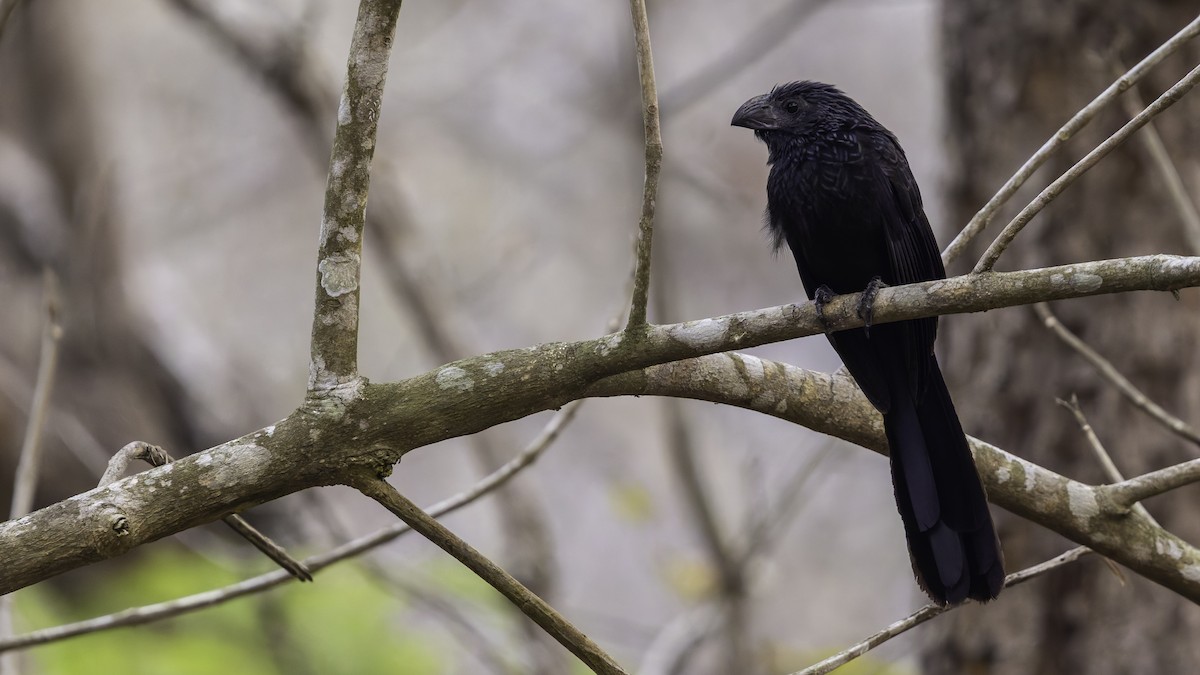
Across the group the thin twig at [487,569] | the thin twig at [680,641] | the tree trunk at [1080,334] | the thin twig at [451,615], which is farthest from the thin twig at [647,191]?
the thin twig at [680,641]

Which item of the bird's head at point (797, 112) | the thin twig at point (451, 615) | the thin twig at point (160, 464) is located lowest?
the thin twig at point (160, 464)

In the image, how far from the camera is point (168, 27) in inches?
424

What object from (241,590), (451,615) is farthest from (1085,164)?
(451,615)

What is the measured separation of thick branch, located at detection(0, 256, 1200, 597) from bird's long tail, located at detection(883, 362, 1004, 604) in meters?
0.67

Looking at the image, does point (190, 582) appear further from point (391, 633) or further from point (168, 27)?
point (168, 27)

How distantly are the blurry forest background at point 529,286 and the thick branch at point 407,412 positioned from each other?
1.44m

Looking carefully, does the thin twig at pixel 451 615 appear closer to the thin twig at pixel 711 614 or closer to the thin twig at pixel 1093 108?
the thin twig at pixel 711 614

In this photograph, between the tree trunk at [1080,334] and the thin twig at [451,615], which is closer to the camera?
the tree trunk at [1080,334]

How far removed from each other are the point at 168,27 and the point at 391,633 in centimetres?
814

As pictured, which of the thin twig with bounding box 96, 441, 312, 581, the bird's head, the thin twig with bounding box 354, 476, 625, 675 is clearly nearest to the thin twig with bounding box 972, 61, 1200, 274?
the thin twig with bounding box 354, 476, 625, 675

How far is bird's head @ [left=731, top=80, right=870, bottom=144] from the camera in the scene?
3.09m

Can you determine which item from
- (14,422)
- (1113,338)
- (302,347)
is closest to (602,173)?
(302,347)

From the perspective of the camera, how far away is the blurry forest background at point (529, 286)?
13.7ft

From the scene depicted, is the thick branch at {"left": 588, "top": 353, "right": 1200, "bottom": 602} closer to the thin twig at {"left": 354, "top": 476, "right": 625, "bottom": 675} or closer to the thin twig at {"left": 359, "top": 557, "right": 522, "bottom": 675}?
the thin twig at {"left": 354, "top": 476, "right": 625, "bottom": 675}
